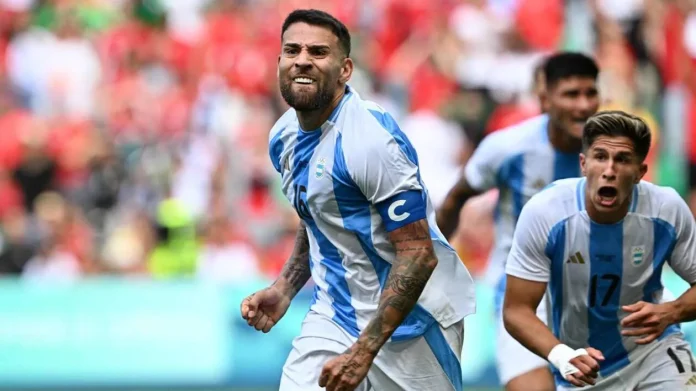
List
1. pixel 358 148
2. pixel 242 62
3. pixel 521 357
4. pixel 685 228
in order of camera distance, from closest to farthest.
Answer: pixel 358 148 < pixel 685 228 < pixel 521 357 < pixel 242 62

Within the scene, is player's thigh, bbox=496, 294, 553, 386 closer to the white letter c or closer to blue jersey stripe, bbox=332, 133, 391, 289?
blue jersey stripe, bbox=332, 133, 391, 289

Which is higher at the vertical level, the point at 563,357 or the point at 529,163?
the point at 529,163

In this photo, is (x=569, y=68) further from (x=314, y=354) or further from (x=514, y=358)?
(x=314, y=354)

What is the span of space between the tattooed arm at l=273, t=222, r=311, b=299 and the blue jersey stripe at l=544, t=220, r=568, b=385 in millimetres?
1136

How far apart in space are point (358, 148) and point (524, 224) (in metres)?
0.94

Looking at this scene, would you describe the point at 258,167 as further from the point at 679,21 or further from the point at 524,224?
the point at 524,224

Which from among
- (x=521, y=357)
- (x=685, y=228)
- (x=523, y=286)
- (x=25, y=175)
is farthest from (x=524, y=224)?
(x=25, y=175)

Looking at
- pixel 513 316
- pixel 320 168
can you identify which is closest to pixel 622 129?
pixel 513 316

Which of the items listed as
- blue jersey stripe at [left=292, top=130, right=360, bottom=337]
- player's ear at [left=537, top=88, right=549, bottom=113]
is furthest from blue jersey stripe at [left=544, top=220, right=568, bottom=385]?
player's ear at [left=537, top=88, right=549, bottom=113]

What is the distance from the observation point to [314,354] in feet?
18.4

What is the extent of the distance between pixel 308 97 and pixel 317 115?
0.41 feet

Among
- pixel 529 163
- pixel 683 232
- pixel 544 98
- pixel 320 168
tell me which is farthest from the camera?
pixel 544 98

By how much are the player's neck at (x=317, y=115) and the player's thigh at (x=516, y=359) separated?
76.4 inches

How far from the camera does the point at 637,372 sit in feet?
19.6
